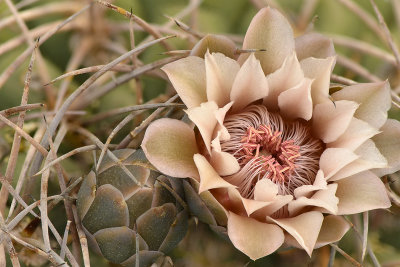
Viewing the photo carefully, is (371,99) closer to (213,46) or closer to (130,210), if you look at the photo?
(213,46)

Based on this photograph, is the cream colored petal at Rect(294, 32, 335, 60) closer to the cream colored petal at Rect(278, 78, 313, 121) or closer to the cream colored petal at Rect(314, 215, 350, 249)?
the cream colored petal at Rect(278, 78, 313, 121)

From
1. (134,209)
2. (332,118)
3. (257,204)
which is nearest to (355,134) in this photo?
(332,118)

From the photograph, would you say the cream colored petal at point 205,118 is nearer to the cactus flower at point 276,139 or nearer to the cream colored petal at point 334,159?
the cactus flower at point 276,139

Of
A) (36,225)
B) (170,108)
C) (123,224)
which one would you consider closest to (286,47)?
(170,108)

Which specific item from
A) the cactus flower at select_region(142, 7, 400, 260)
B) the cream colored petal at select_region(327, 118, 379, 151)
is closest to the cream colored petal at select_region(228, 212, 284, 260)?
the cactus flower at select_region(142, 7, 400, 260)

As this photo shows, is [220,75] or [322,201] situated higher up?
[220,75]

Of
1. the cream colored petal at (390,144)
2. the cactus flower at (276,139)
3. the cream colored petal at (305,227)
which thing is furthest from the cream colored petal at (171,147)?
the cream colored petal at (390,144)
